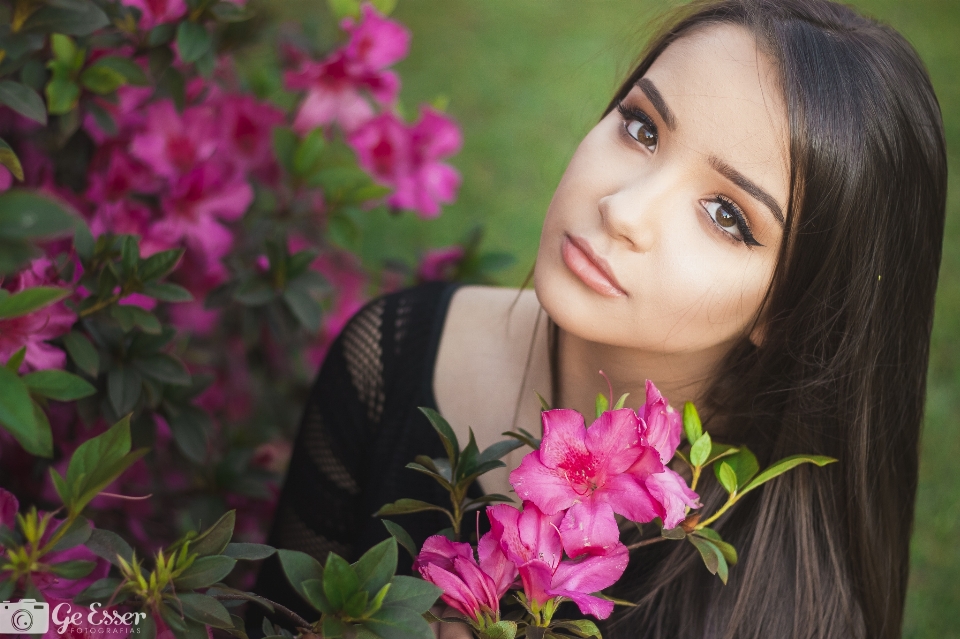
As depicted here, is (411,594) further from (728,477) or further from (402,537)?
(728,477)

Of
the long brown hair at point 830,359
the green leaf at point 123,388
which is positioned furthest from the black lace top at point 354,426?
the green leaf at point 123,388

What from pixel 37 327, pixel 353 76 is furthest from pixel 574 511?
pixel 353 76

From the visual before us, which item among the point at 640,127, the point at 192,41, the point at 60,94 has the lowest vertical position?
the point at 60,94

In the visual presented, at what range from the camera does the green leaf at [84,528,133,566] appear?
743mm

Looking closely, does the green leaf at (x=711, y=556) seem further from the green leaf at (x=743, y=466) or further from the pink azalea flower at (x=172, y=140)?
the pink azalea flower at (x=172, y=140)

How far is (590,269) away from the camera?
108 cm

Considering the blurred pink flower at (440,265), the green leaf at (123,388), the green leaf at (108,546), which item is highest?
the green leaf at (108,546)

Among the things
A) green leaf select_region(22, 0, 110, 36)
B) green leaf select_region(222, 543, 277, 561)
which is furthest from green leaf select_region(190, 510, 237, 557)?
green leaf select_region(22, 0, 110, 36)

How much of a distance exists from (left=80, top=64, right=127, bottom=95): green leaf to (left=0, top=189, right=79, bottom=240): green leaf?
0.75 metres

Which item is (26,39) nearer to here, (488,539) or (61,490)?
(61,490)

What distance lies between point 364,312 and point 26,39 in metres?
0.75

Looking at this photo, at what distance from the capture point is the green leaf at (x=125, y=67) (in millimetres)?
1171

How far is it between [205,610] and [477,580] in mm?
236

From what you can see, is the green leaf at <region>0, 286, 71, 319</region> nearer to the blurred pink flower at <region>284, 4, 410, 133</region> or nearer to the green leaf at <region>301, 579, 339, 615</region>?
the green leaf at <region>301, 579, 339, 615</region>
